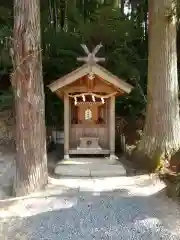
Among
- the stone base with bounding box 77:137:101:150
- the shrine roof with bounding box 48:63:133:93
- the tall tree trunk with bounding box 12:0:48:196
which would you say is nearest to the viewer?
the tall tree trunk with bounding box 12:0:48:196

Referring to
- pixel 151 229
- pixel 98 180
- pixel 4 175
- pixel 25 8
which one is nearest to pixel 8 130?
pixel 4 175

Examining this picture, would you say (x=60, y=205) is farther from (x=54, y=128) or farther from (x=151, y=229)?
(x=54, y=128)

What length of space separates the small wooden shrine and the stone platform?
1.07ft

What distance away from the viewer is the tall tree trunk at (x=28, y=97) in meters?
5.12

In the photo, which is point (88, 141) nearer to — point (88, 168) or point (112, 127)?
point (112, 127)

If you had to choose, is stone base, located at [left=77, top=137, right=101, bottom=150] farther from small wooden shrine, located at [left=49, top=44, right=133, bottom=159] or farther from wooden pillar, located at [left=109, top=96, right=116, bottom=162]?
wooden pillar, located at [left=109, top=96, right=116, bottom=162]

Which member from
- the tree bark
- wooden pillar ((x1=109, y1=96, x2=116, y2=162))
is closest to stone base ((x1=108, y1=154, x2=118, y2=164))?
wooden pillar ((x1=109, y1=96, x2=116, y2=162))

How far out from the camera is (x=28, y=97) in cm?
520

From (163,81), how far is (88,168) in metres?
2.29

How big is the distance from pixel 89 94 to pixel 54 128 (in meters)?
2.26

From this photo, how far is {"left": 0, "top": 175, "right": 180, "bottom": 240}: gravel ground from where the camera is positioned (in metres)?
3.79

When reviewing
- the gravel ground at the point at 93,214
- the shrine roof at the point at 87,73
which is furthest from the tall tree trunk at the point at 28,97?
the shrine roof at the point at 87,73

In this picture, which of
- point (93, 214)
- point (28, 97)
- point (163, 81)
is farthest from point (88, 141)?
point (93, 214)

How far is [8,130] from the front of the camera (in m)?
8.69
